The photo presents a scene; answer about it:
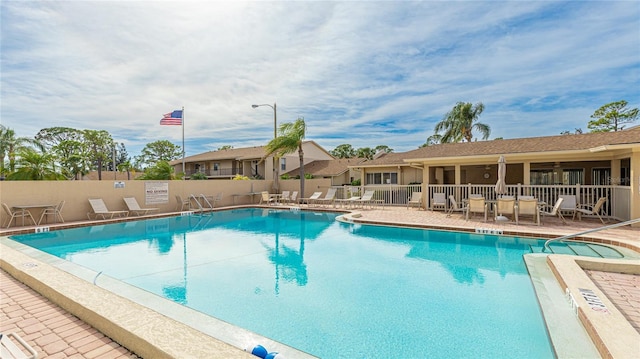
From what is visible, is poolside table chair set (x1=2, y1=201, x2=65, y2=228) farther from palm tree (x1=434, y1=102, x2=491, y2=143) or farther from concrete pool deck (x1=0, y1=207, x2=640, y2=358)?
palm tree (x1=434, y1=102, x2=491, y2=143)

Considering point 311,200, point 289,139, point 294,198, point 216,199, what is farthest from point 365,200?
point 216,199

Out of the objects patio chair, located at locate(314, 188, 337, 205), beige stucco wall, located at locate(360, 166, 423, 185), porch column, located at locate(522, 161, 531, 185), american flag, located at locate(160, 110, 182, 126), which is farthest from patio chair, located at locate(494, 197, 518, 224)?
american flag, located at locate(160, 110, 182, 126)

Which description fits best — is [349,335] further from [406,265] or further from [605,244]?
[605,244]

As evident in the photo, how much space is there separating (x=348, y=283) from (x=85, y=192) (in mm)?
13373

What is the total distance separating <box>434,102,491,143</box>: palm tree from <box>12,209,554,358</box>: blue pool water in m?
21.9

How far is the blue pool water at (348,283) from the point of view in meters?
3.65

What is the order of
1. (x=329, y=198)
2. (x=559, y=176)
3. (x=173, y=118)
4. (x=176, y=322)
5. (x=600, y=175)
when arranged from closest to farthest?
(x=176, y=322), (x=600, y=175), (x=559, y=176), (x=329, y=198), (x=173, y=118)

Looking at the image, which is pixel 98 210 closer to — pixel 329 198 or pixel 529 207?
pixel 329 198

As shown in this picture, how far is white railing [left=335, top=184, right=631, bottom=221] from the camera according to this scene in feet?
34.2

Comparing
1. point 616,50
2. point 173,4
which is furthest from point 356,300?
point 616,50

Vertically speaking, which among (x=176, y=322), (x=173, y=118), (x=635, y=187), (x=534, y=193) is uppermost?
(x=173, y=118)

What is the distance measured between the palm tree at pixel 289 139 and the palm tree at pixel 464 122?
1605 cm

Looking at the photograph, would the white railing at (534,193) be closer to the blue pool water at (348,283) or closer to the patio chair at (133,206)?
the blue pool water at (348,283)

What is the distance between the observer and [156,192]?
53.2ft
